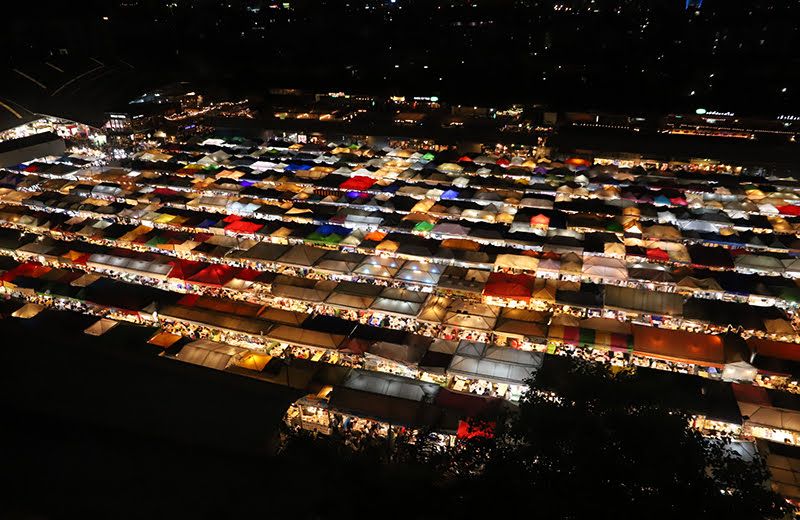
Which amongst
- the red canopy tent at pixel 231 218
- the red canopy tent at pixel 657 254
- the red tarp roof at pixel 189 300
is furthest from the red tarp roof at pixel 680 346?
the red canopy tent at pixel 231 218

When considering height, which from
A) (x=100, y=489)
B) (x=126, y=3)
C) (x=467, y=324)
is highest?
(x=126, y=3)

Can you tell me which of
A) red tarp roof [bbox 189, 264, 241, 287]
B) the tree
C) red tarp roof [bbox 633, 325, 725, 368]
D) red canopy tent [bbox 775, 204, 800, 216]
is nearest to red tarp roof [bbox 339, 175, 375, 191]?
red tarp roof [bbox 189, 264, 241, 287]

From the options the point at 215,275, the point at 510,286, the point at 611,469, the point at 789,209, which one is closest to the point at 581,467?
the point at 611,469

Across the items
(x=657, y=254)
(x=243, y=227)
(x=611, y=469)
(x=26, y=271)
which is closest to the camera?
(x=611, y=469)

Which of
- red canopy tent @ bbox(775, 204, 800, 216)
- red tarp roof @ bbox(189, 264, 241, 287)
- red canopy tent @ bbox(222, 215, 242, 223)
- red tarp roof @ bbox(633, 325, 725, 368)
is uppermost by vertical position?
red canopy tent @ bbox(775, 204, 800, 216)

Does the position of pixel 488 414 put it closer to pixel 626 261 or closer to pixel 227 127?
pixel 626 261

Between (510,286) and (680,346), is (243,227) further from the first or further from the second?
(680,346)

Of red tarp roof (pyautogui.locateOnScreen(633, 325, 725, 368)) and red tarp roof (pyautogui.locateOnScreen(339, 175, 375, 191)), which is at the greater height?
red tarp roof (pyautogui.locateOnScreen(339, 175, 375, 191))

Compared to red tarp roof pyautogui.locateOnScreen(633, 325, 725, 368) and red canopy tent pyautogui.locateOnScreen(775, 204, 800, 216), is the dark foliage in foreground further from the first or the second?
red canopy tent pyautogui.locateOnScreen(775, 204, 800, 216)

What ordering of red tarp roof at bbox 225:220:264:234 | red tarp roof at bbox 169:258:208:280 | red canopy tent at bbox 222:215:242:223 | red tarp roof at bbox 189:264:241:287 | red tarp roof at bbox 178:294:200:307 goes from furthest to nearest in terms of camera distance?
red canopy tent at bbox 222:215:242:223, red tarp roof at bbox 225:220:264:234, red tarp roof at bbox 169:258:208:280, red tarp roof at bbox 189:264:241:287, red tarp roof at bbox 178:294:200:307

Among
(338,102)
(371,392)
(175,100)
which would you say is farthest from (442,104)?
(371,392)

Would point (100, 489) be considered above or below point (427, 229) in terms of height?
above
